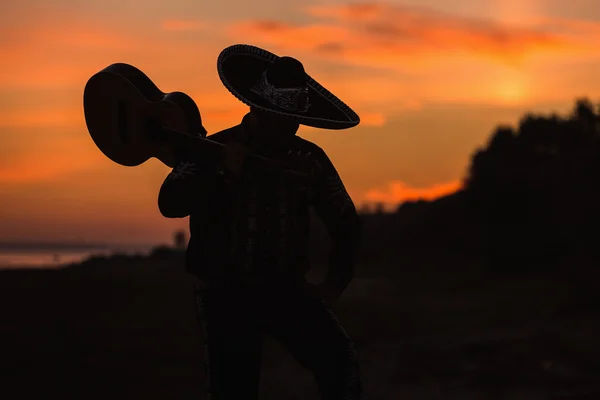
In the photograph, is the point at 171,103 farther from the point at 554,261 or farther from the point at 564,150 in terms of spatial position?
the point at 564,150

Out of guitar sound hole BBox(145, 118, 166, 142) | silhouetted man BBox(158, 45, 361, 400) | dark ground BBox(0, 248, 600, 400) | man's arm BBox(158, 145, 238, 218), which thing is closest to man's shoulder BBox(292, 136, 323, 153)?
silhouetted man BBox(158, 45, 361, 400)

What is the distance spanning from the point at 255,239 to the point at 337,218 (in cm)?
58

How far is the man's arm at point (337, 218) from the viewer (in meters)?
6.27

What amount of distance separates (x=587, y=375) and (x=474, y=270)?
13.9 metres

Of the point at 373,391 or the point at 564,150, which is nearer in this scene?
the point at 373,391

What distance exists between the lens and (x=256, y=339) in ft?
20.1

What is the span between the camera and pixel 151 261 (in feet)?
100

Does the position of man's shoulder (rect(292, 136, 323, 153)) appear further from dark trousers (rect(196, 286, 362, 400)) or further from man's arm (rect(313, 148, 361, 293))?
dark trousers (rect(196, 286, 362, 400))

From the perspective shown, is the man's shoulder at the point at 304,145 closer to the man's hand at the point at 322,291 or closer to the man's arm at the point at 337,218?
the man's arm at the point at 337,218

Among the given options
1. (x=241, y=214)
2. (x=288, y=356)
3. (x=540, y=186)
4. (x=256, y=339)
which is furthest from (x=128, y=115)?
(x=540, y=186)

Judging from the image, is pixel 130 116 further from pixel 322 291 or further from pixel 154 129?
pixel 322 291

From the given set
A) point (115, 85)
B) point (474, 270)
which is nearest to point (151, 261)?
point (474, 270)

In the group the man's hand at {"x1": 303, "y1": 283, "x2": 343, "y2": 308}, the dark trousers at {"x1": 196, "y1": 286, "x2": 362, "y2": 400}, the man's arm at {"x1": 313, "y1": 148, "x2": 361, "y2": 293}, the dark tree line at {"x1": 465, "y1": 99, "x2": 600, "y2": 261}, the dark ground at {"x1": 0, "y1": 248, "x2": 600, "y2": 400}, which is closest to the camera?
the dark trousers at {"x1": 196, "y1": 286, "x2": 362, "y2": 400}

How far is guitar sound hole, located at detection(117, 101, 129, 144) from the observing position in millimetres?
6316
